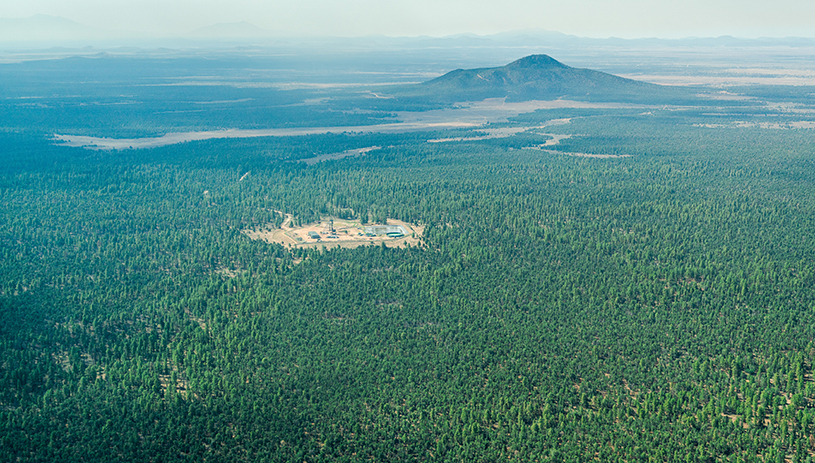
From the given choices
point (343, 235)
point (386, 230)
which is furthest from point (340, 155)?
point (343, 235)

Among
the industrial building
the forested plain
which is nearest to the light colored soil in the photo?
the forested plain

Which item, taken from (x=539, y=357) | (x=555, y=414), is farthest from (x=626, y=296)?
(x=555, y=414)

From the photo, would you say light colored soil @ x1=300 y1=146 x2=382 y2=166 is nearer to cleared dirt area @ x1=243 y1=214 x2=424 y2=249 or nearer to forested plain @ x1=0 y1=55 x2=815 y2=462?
forested plain @ x1=0 y1=55 x2=815 y2=462

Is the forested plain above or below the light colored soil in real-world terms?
below

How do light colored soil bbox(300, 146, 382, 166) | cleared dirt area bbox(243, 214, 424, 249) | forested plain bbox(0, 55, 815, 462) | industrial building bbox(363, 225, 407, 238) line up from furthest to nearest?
light colored soil bbox(300, 146, 382, 166) → industrial building bbox(363, 225, 407, 238) → cleared dirt area bbox(243, 214, 424, 249) → forested plain bbox(0, 55, 815, 462)

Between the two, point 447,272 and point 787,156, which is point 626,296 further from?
point 787,156

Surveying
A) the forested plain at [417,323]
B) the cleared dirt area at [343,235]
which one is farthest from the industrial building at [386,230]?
the forested plain at [417,323]

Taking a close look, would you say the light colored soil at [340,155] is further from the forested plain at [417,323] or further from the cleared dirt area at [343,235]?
the cleared dirt area at [343,235]
